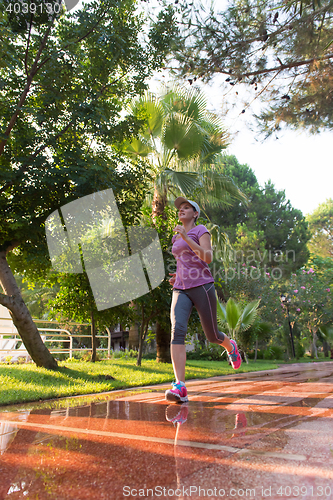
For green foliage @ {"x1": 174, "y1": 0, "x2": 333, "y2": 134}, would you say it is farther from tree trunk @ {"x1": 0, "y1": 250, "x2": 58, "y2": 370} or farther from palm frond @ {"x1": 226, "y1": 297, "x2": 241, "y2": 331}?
palm frond @ {"x1": 226, "y1": 297, "x2": 241, "y2": 331}

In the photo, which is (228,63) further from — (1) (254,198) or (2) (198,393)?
Result: (1) (254,198)

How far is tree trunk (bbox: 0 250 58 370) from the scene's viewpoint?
→ 5340 millimetres

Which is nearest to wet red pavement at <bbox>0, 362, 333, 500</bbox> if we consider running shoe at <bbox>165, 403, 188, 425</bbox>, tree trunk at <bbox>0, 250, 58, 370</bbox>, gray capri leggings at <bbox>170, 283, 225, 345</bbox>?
running shoe at <bbox>165, 403, 188, 425</bbox>

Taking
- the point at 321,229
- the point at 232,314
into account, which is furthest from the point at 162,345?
the point at 321,229

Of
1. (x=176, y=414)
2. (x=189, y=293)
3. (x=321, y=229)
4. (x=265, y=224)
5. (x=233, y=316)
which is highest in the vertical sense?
(x=321, y=229)

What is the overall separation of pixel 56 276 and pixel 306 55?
19.5ft

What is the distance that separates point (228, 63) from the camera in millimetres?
6098

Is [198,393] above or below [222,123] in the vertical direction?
below

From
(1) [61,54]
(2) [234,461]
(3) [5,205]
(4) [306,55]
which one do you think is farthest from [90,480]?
(4) [306,55]

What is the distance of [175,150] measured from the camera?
33.9 ft

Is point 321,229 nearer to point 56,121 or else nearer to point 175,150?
point 175,150

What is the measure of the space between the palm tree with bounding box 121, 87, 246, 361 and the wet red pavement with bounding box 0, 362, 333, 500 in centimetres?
704

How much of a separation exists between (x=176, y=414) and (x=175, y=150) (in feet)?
28.4

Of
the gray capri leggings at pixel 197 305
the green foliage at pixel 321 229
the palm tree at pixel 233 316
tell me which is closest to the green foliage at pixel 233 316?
the palm tree at pixel 233 316
